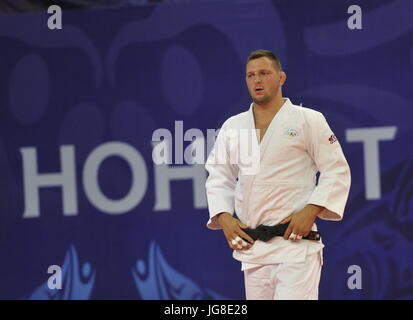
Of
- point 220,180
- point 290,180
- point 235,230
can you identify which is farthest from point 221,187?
point 290,180

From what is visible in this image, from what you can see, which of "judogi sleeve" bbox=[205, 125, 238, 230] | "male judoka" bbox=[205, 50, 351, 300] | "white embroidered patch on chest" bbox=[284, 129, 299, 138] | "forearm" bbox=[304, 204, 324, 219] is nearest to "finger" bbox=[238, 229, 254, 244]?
"male judoka" bbox=[205, 50, 351, 300]

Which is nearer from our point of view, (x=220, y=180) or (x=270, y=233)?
(x=270, y=233)

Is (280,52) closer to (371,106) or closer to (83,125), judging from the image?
(371,106)

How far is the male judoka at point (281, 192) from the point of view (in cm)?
376

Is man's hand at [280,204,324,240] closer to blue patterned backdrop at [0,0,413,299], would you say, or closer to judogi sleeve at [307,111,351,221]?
judogi sleeve at [307,111,351,221]

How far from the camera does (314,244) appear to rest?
3.81 meters

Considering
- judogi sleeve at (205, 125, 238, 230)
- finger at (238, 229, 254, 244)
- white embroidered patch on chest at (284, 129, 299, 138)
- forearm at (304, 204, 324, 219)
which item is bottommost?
finger at (238, 229, 254, 244)

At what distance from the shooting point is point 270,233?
149 inches

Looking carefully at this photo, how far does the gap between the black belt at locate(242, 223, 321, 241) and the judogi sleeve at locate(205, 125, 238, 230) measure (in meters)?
0.20

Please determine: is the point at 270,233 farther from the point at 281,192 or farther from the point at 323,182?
the point at 323,182

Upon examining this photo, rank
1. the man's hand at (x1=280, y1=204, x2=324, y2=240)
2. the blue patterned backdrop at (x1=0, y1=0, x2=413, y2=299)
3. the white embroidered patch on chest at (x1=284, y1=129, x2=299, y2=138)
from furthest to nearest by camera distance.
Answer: the blue patterned backdrop at (x1=0, y1=0, x2=413, y2=299)
the white embroidered patch on chest at (x1=284, y1=129, x2=299, y2=138)
the man's hand at (x1=280, y1=204, x2=324, y2=240)

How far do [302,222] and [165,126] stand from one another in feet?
6.54

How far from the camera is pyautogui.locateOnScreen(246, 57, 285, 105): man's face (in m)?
3.90
